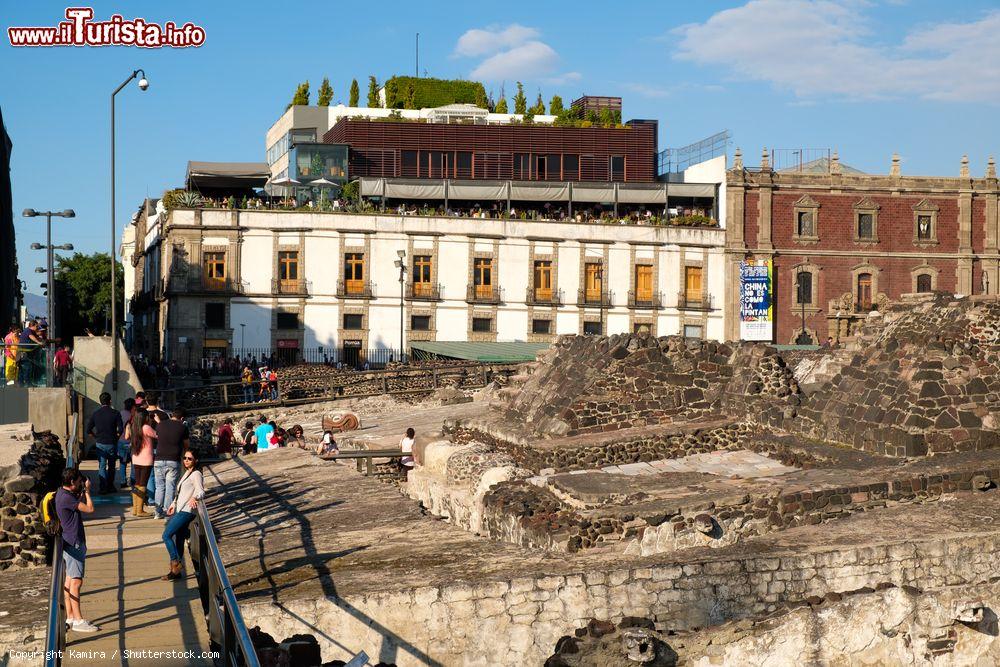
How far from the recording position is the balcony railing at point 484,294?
158ft

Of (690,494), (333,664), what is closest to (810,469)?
(690,494)

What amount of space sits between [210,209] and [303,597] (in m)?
37.4

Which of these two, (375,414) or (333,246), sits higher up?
(333,246)

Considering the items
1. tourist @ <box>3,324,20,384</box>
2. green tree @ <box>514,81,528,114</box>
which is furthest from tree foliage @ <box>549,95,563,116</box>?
tourist @ <box>3,324,20,384</box>

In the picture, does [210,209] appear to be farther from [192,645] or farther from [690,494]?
[192,645]

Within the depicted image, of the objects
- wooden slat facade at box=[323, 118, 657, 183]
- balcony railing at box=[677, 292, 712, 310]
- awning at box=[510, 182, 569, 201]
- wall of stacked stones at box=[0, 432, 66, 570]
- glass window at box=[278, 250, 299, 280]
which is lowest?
wall of stacked stones at box=[0, 432, 66, 570]

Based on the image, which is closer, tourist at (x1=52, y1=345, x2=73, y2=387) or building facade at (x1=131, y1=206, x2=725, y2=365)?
tourist at (x1=52, y1=345, x2=73, y2=387)

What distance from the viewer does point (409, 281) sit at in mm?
47562

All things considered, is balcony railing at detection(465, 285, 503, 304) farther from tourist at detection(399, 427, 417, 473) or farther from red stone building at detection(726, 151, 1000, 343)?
tourist at detection(399, 427, 417, 473)

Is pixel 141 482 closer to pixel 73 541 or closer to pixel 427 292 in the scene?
pixel 73 541

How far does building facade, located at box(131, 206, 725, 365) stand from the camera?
152 feet

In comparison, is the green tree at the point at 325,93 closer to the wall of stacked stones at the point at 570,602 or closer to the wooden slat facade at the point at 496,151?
the wooden slat facade at the point at 496,151

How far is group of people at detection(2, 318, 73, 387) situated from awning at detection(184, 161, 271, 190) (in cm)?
2692

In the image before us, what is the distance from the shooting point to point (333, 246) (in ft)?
154
